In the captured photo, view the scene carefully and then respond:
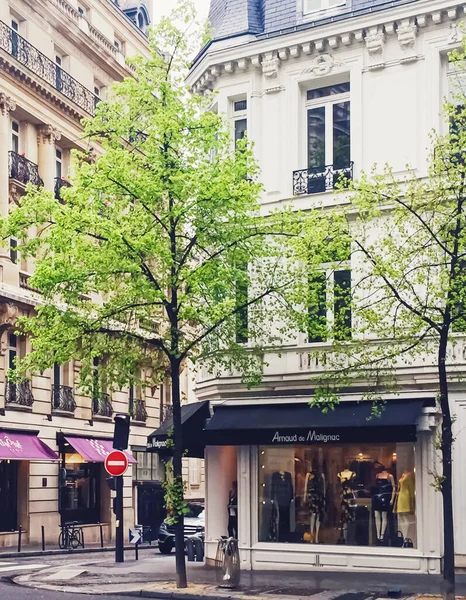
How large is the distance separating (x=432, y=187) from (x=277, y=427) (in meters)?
6.47

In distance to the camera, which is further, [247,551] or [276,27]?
[276,27]

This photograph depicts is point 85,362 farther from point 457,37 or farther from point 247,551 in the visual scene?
point 457,37

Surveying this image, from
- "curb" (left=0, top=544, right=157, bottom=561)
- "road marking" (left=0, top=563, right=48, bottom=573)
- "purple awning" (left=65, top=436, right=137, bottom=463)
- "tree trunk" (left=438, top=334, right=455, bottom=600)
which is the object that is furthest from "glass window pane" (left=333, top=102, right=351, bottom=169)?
"purple awning" (left=65, top=436, right=137, bottom=463)

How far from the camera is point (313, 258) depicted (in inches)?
750

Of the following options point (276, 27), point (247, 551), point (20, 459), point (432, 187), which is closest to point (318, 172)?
point (276, 27)

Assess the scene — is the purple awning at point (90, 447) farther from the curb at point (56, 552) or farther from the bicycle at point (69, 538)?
the curb at point (56, 552)

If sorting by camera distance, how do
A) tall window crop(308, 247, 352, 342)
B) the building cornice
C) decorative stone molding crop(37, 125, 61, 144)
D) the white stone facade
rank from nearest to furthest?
1. tall window crop(308, 247, 352, 342)
2. the white stone facade
3. the building cornice
4. decorative stone molding crop(37, 125, 61, 144)

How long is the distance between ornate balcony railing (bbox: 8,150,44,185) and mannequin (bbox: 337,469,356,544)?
1926 centimetres

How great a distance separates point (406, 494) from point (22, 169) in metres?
21.2

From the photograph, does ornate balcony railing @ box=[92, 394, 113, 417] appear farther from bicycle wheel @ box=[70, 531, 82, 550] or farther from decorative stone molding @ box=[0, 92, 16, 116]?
decorative stone molding @ box=[0, 92, 16, 116]

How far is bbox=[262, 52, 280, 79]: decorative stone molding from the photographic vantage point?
76.9 ft

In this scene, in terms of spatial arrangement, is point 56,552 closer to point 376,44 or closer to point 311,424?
point 311,424

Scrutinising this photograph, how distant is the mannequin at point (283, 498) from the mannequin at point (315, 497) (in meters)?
0.40

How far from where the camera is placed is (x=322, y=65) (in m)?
23.0
